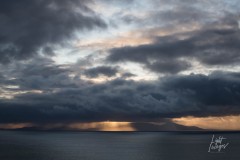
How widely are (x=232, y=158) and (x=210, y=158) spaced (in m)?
15.6

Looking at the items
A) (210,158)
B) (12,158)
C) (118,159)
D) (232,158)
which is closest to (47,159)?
(12,158)

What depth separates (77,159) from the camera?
178m

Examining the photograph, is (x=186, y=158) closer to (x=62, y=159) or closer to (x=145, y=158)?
(x=145, y=158)

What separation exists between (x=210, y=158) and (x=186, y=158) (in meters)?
14.8

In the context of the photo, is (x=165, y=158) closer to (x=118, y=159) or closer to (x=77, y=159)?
(x=118, y=159)

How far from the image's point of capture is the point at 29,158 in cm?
17838

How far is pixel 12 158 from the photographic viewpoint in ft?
588

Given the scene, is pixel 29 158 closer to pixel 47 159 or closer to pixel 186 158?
pixel 47 159

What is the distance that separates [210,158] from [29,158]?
10880 centimetres

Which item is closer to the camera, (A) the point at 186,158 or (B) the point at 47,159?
(B) the point at 47,159

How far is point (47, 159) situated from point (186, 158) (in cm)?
8504

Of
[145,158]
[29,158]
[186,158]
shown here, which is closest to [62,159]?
[29,158]

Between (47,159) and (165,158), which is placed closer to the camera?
(47,159)

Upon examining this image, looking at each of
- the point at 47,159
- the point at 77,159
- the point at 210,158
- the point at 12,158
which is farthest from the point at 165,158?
the point at 12,158
